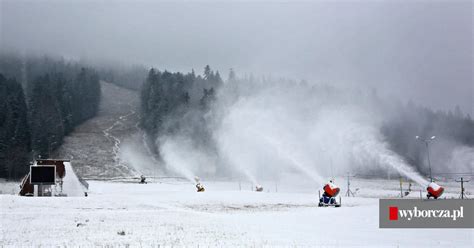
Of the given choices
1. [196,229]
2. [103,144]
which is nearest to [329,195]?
[196,229]

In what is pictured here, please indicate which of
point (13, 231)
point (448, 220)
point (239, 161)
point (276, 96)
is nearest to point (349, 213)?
point (448, 220)

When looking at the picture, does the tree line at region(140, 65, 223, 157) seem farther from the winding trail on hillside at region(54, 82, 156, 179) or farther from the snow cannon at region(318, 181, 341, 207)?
the snow cannon at region(318, 181, 341, 207)

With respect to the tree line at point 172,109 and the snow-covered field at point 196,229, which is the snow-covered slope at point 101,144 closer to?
the tree line at point 172,109

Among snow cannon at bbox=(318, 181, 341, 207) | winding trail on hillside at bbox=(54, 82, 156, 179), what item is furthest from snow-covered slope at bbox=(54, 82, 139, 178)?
snow cannon at bbox=(318, 181, 341, 207)

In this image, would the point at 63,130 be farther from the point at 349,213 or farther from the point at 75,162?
the point at 349,213

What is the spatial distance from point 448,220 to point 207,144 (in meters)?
93.4

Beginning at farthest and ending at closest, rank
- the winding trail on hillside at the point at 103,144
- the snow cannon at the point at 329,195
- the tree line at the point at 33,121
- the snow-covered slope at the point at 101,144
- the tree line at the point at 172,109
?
1. the tree line at the point at 172,109
2. the snow-covered slope at the point at 101,144
3. the winding trail on hillside at the point at 103,144
4. the tree line at the point at 33,121
5. the snow cannon at the point at 329,195

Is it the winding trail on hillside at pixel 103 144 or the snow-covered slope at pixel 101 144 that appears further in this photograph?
the snow-covered slope at pixel 101 144

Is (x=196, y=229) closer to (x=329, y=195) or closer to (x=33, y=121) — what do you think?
(x=329, y=195)

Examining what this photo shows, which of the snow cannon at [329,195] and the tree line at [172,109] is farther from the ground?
the tree line at [172,109]

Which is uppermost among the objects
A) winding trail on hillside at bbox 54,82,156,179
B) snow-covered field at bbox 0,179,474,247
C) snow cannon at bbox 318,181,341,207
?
winding trail on hillside at bbox 54,82,156,179

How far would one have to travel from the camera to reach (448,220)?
2466 centimetres

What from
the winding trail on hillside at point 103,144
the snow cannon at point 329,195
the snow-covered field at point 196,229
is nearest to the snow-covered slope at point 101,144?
the winding trail on hillside at point 103,144

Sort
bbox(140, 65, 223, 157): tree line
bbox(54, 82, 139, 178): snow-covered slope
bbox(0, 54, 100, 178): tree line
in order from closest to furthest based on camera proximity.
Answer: bbox(0, 54, 100, 178): tree line → bbox(54, 82, 139, 178): snow-covered slope → bbox(140, 65, 223, 157): tree line
